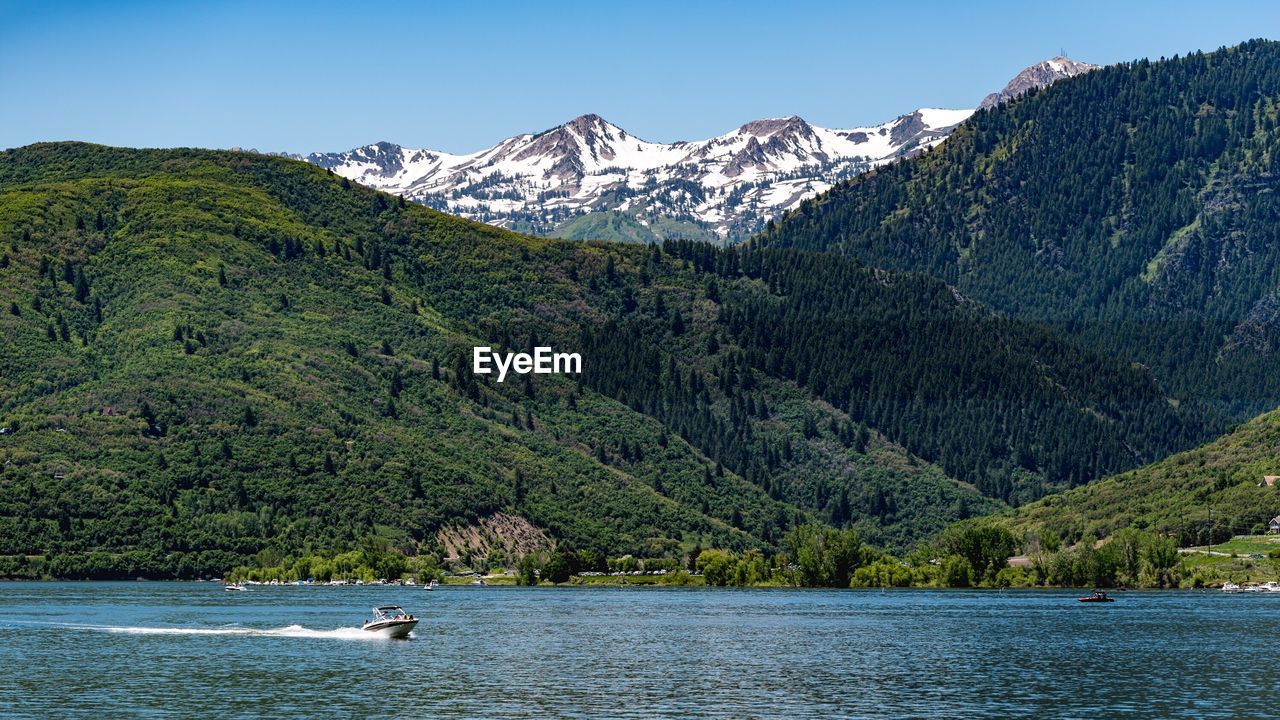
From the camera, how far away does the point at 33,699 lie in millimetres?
139875

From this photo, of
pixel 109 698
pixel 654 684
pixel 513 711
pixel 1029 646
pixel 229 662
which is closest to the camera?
pixel 513 711

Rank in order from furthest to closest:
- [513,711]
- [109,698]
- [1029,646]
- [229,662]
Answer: [1029,646]
[229,662]
[109,698]
[513,711]

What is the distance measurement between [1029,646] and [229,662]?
3308 inches

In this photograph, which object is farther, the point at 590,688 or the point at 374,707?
the point at 590,688

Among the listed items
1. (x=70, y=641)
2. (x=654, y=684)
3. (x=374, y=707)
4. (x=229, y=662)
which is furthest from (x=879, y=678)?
(x=70, y=641)

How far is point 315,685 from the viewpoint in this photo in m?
150

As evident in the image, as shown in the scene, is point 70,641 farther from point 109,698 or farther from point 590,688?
point 590,688

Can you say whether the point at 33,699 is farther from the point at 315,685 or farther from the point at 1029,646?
the point at 1029,646

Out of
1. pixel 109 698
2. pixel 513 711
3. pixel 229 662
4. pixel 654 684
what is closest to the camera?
pixel 513 711

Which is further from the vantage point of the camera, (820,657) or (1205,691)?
(820,657)

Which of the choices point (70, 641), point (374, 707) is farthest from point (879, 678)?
point (70, 641)

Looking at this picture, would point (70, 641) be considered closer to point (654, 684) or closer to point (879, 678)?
point (654, 684)

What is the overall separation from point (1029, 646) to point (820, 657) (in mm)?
28519

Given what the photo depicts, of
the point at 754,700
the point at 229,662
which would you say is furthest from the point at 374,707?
the point at 229,662
